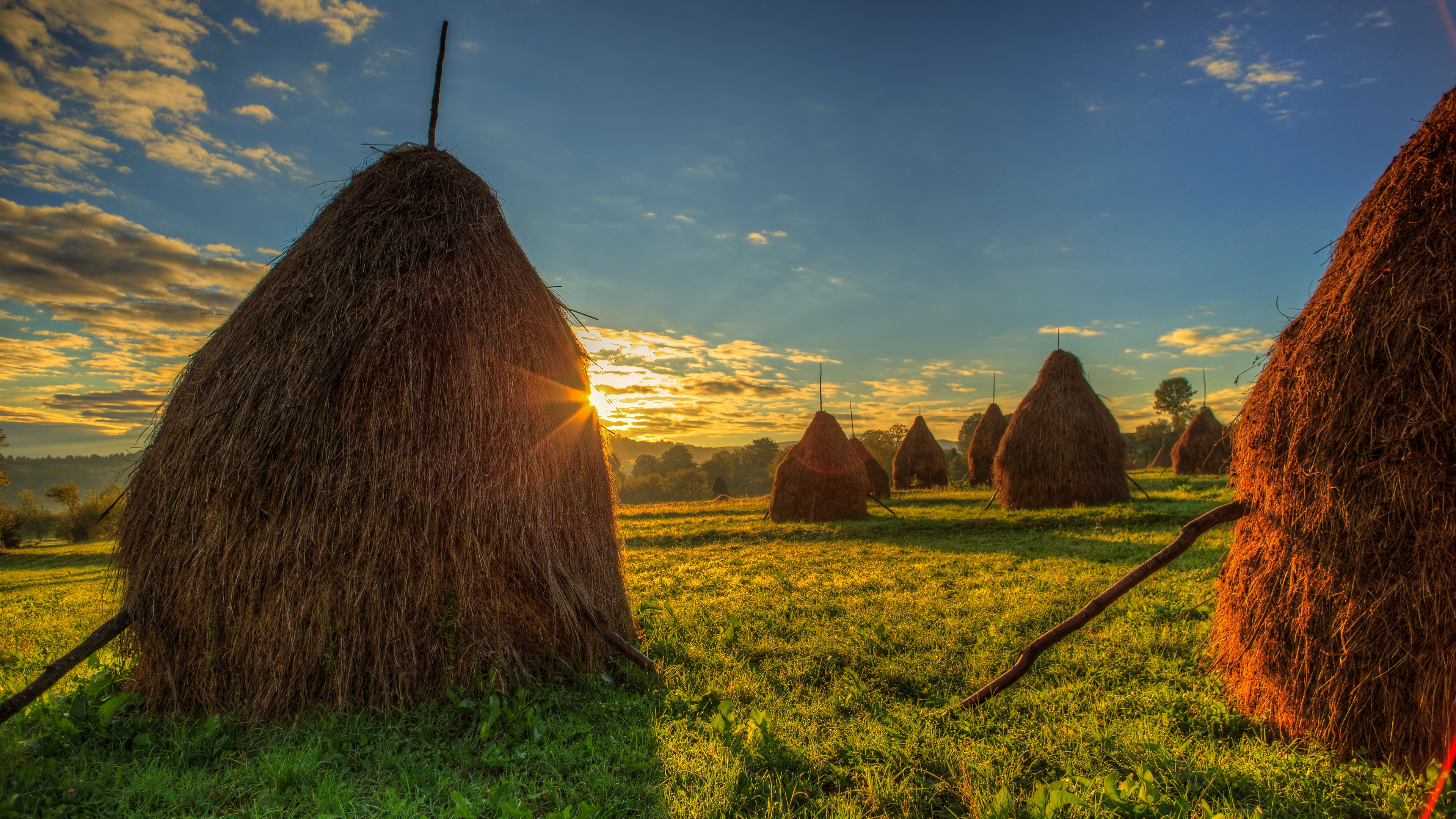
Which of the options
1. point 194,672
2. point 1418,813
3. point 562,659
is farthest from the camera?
point 562,659

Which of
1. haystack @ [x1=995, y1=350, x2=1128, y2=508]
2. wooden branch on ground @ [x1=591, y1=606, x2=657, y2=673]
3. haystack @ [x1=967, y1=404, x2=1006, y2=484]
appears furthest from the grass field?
haystack @ [x1=967, y1=404, x2=1006, y2=484]

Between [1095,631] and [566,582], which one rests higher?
[566,582]

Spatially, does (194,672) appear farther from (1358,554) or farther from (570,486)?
(1358,554)

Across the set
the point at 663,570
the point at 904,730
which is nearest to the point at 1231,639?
the point at 904,730

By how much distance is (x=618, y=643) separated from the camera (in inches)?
189

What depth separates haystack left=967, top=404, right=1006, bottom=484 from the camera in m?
30.0

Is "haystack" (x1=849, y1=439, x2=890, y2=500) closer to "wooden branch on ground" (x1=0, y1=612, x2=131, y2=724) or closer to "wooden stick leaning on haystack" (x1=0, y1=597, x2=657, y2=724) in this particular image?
"wooden stick leaning on haystack" (x1=0, y1=597, x2=657, y2=724)

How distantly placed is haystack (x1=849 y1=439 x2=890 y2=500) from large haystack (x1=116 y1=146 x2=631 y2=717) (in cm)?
2357

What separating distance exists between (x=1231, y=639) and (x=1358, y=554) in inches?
A: 46.4

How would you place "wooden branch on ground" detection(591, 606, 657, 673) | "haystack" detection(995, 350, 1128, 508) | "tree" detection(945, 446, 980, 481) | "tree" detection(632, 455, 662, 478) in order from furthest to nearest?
"tree" detection(632, 455, 662, 478), "tree" detection(945, 446, 980, 481), "haystack" detection(995, 350, 1128, 508), "wooden branch on ground" detection(591, 606, 657, 673)

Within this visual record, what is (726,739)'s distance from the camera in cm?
370

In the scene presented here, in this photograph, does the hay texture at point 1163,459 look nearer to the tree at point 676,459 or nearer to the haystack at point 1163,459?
the haystack at point 1163,459

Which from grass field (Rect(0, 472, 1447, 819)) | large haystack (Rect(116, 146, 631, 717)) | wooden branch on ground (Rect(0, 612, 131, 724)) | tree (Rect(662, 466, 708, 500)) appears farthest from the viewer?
tree (Rect(662, 466, 708, 500))

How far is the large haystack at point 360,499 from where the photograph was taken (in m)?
4.16
